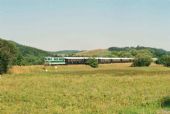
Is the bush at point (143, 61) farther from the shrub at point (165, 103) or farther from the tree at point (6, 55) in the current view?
the shrub at point (165, 103)

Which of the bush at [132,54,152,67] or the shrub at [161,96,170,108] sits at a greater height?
the bush at [132,54,152,67]

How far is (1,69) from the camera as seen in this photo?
9444 cm

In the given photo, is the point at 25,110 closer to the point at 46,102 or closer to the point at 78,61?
the point at 46,102

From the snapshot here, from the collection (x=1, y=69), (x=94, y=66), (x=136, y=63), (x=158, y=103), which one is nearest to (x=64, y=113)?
(x=158, y=103)

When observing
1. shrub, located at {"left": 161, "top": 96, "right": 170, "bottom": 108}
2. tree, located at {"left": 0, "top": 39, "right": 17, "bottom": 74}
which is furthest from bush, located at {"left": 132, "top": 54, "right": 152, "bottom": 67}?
shrub, located at {"left": 161, "top": 96, "right": 170, "bottom": 108}

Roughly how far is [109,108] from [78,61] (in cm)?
Result: 12889

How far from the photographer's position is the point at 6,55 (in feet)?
314

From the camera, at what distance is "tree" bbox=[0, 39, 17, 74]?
313 feet

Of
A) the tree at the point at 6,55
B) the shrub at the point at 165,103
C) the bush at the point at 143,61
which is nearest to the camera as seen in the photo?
the shrub at the point at 165,103

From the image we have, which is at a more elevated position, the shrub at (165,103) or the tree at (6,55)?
the tree at (6,55)

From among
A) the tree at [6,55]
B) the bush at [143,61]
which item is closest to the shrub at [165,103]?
the tree at [6,55]

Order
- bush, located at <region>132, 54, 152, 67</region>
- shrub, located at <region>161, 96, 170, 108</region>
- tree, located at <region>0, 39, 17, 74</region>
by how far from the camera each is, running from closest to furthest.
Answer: shrub, located at <region>161, 96, 170, 108</region>, tree, located at <region>0, 39, 17, 74</region>, bush, located at <region>132, 54, 152, 67</region>

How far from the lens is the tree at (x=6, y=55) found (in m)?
95.5

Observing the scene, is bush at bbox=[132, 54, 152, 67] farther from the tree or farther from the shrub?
the shrub
